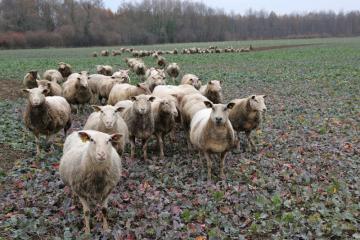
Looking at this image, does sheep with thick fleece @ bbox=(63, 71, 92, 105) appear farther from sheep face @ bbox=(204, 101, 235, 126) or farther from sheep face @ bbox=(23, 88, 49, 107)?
sheep face @ bbox=(204, 101, 235, 126)

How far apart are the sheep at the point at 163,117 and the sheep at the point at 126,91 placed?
11.1ft

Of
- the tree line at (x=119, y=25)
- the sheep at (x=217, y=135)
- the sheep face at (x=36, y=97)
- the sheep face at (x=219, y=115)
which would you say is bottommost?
the sheep at (x=217, y=135)

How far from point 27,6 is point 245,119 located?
110m

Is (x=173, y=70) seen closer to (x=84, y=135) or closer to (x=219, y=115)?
(x=219, y=115)

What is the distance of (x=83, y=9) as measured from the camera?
12012cm

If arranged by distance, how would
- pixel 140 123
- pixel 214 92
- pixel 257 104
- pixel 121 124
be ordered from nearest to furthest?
pixel 121 124
pixel 140 123
pixel 257 104
pixel 214 92

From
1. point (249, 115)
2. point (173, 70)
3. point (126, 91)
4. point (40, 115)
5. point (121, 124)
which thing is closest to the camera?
point (121, 124)

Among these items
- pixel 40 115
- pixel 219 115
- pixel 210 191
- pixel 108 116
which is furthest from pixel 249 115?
pixel 40 115

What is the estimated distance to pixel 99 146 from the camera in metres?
6.56

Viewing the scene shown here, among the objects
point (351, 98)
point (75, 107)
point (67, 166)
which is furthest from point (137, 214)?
point (351, 98)

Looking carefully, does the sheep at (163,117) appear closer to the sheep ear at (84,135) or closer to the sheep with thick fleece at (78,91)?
the sheep ear at (84,135)

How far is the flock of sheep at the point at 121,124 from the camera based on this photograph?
692 cm

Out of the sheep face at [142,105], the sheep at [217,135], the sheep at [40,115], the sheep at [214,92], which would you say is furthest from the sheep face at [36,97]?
the sheep at [214,92]

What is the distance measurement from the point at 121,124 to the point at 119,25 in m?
111
